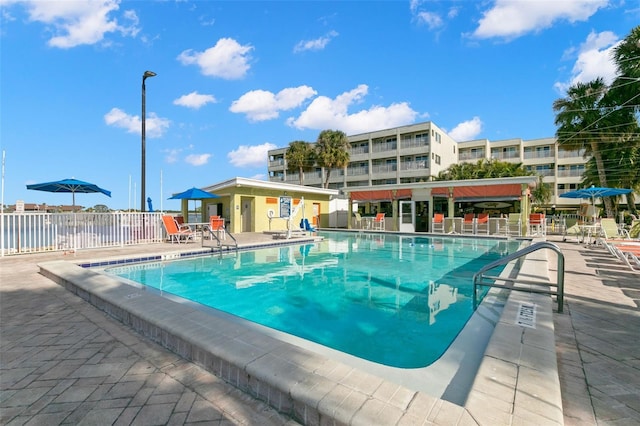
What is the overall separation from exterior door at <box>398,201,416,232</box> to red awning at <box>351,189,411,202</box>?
1.76ft

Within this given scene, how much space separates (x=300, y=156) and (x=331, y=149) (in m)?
3.30

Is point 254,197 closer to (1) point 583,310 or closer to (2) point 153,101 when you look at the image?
(2) point 153,101

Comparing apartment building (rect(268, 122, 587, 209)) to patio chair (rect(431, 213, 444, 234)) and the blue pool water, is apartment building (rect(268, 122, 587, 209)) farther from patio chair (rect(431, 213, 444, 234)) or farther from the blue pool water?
the blue pool water

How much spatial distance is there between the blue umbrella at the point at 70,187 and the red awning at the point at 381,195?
1464 cm

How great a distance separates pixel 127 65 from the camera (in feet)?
44.8

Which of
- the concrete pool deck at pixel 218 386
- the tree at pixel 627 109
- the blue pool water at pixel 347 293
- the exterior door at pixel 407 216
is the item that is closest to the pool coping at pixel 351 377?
the concrete pool deck at pixel 218 386

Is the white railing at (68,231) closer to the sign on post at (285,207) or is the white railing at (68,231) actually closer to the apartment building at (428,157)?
the sign on post at (285,207)

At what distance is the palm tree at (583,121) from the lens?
1834 centimetres

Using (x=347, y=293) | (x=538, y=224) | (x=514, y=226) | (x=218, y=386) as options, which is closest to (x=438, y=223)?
(x=514, y=226)

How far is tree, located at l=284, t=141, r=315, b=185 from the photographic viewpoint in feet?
99.2

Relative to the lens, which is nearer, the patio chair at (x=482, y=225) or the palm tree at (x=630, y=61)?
the palm tree at (x=630, y=61)

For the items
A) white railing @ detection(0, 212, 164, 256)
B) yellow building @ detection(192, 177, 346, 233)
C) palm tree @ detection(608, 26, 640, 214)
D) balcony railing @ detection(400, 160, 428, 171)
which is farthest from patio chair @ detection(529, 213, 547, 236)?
balcony railing @ detection(400, 160, 428, 171)

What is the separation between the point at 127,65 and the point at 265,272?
12.5 metres

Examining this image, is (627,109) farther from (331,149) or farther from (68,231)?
(68,231)
